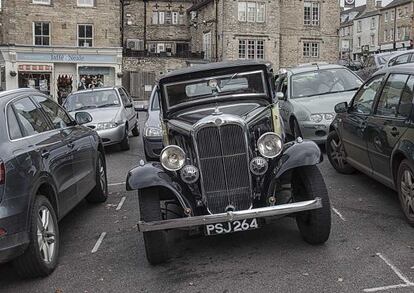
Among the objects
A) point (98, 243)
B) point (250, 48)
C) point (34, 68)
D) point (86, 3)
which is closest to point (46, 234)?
point (98, 243)

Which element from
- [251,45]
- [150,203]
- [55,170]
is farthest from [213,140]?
[251,45]

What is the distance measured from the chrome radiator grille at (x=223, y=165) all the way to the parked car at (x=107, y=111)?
24.6 ft

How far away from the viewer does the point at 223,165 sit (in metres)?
5.14

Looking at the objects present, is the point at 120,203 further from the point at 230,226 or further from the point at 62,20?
the point at 62,20

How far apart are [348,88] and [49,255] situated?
26.6 ft

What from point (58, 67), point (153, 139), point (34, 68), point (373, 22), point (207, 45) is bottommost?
point (153, 139)

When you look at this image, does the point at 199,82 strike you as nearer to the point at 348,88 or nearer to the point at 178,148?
the point at 178,148

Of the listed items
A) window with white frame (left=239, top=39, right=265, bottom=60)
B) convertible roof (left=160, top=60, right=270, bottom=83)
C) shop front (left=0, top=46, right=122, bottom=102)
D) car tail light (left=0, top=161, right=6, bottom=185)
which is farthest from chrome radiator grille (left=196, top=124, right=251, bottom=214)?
window with white frame (left=239, top=39, right=265, bottom=60)

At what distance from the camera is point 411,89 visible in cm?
605

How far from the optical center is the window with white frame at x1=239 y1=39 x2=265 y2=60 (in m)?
45.4

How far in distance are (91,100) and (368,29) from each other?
79248mm

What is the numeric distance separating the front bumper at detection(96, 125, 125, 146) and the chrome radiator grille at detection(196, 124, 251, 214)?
7991 mm

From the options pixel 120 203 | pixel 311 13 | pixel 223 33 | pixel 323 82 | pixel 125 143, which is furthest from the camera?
pixel 311 13

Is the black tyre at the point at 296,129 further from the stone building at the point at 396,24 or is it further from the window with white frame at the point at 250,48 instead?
the stone building at the point at 396,24
